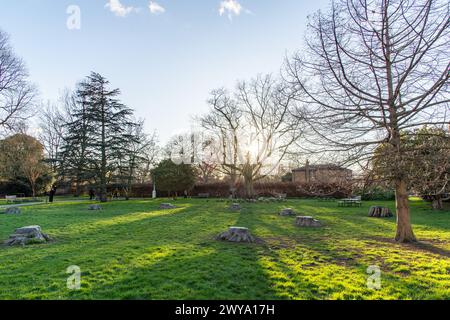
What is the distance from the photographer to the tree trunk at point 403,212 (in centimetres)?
801

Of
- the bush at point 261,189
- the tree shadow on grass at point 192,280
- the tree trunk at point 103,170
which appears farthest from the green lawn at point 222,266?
Result: the bush at point 261,189

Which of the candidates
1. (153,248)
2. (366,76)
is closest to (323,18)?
(366,76)

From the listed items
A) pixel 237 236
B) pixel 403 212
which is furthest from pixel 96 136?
pixel 403 212

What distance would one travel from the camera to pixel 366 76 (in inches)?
296

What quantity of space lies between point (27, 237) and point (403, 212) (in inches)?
434

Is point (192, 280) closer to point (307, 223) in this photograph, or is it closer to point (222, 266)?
point (222, 266)

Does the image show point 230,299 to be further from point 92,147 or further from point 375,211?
point 92,147

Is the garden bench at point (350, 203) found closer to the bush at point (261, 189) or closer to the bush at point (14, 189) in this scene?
the bush at point (261, 189)

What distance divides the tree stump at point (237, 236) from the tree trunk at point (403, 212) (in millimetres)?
4493

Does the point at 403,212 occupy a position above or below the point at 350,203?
above

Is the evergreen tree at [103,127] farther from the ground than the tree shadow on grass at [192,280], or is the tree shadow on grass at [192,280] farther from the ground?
the evergreen tree at [103,127]

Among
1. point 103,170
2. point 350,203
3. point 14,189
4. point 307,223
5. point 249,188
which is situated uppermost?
point 103,170

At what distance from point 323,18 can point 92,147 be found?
77.4 ft

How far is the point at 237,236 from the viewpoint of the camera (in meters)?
7.99
